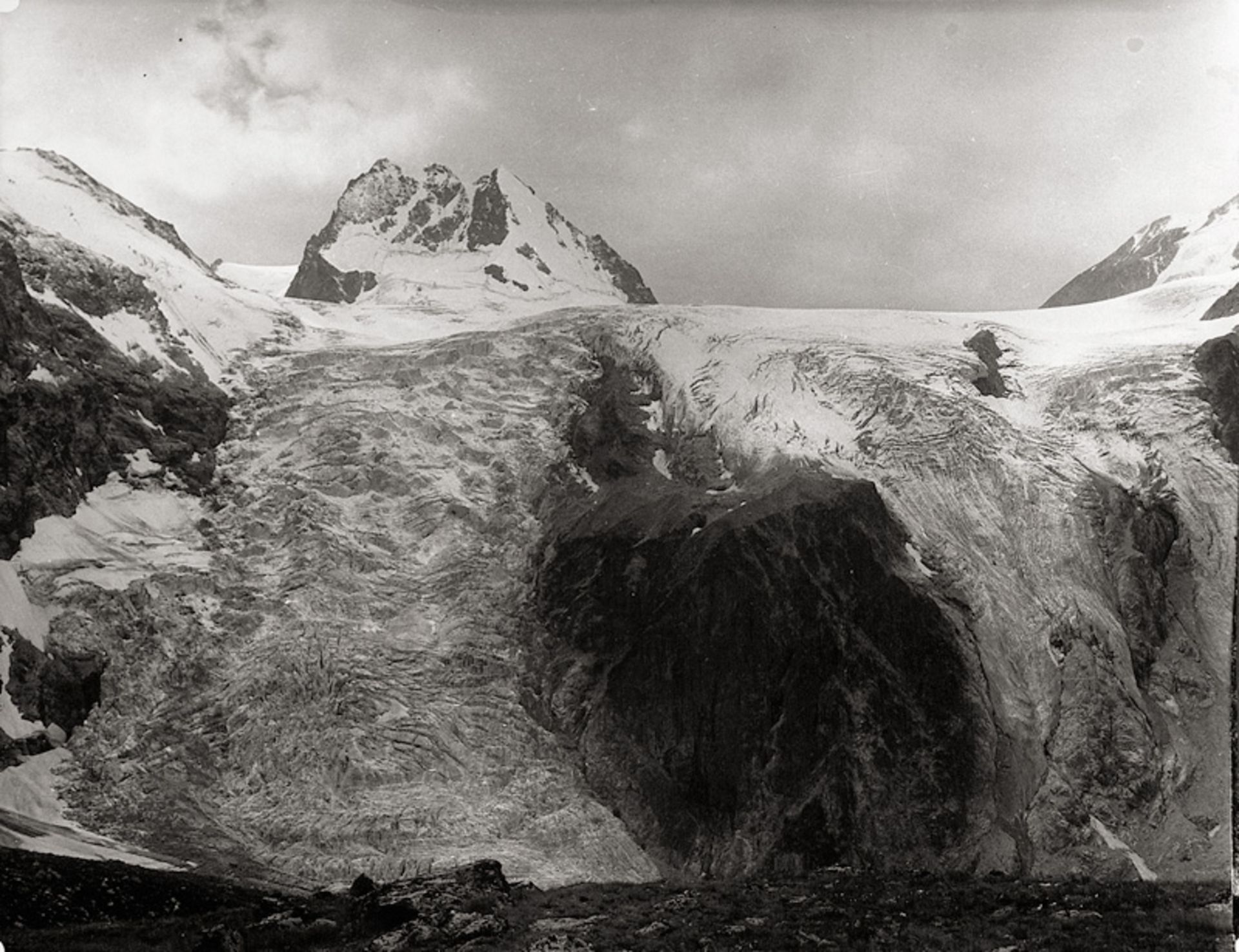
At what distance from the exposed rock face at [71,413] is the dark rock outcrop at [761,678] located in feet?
46.0

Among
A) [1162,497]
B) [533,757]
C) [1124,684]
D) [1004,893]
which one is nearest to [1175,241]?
[1162,497]

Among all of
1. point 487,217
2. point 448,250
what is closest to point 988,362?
point 487,217

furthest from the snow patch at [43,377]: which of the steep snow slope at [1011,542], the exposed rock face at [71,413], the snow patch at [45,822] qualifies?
the steep snow slope at [1011,542]

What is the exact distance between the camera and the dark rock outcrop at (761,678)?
117ft

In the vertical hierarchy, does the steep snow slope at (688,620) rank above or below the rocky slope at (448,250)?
below

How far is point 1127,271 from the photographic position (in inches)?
2537

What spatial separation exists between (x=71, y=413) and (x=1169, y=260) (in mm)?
51131

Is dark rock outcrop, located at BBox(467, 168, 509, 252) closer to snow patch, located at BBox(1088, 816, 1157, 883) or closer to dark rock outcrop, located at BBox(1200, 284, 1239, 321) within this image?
dark rock outcrop, located at BBox(1200, 284, 1239, 321)

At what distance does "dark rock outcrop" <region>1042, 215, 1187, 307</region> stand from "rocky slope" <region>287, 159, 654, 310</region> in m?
22.5

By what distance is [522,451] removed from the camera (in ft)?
152

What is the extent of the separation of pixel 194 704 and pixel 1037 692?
25.1 metres

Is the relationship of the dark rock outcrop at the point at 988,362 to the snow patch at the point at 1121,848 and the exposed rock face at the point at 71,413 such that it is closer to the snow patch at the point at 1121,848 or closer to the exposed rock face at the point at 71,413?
the snow patch at the point at 1121,848

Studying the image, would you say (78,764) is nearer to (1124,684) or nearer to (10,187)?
(10,187)

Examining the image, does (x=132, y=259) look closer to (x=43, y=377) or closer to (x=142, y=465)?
(x=43, y=377)
